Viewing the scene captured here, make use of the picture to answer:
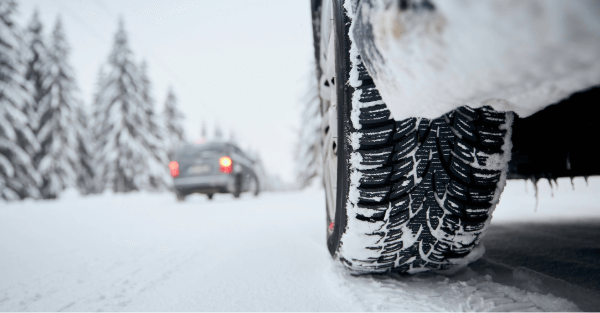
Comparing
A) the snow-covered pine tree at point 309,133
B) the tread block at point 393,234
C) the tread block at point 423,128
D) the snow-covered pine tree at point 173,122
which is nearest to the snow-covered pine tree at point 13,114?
the snow-covered pine tree at point 173,122

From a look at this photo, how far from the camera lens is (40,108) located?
18188 mm

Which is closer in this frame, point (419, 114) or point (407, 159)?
point (419, 114)

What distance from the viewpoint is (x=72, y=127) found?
1856 centimetres

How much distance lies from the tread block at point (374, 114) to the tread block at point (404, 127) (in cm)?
5

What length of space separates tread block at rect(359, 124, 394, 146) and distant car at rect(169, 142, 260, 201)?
5731 millimetres

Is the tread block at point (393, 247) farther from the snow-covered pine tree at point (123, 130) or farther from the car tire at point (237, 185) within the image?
the snow-covered pine tree at point (123, 130)

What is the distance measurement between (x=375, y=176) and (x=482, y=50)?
51 centimetres

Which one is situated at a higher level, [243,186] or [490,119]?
[490,119]

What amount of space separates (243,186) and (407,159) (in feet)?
21.3

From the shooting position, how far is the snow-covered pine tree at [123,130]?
18875mm

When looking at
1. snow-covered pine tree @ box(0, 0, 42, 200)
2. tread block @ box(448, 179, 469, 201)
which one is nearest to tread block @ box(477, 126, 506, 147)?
tread block @ box(448, 179, 469, 201)

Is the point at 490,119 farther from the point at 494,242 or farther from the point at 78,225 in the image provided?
the point at 78,225

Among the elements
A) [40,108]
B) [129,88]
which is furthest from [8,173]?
[129,88]

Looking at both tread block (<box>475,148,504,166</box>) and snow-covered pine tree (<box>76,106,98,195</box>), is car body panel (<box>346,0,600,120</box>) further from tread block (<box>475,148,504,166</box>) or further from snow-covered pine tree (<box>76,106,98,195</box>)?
snow-covered pine tree (<box>76,106,98,195</box>)
